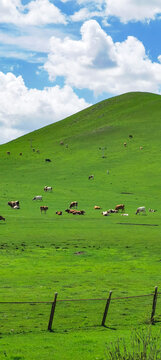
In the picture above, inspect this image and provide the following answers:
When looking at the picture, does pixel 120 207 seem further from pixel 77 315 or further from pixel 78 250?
pixel 77 315

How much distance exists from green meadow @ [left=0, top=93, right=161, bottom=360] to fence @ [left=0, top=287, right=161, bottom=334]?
47 millimetres

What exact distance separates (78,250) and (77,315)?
16557 mm

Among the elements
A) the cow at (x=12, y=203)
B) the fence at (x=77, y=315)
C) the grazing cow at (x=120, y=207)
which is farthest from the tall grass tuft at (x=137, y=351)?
the cow at (x=12, y=203)

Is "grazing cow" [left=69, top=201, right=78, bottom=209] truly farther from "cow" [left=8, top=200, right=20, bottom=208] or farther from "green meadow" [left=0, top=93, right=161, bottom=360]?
"cow" [left=8, top=200, right=20, bottom=208]

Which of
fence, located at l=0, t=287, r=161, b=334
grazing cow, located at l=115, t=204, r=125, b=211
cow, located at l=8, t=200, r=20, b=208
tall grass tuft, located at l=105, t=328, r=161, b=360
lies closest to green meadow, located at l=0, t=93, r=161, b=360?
fence, located at l=0, t=287, r=161, b=334

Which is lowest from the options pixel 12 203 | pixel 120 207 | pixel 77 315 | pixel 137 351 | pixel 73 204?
pixel 77 315

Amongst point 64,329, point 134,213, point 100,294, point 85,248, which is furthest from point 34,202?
point 64,329

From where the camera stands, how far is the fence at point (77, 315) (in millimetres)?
20062

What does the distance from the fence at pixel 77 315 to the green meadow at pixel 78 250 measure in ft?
0.15

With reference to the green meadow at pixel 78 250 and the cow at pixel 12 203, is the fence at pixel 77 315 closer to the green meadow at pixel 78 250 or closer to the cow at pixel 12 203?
the green meadow at pixel 78 250

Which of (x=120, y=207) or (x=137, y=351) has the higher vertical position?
(x=120, y=207)

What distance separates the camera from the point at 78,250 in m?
38.7

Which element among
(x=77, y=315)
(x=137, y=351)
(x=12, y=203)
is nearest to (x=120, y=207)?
Answer: (x=12, y=203)

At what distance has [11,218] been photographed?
55781 millimetres
